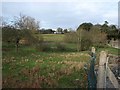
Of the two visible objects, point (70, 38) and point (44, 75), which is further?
point (70, 38)

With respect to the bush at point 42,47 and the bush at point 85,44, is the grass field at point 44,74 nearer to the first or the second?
the bush at point 42,47

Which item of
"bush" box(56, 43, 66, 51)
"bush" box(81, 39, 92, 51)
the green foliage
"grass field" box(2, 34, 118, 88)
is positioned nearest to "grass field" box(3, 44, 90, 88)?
"grass field" box(2, 34, 118, 88)

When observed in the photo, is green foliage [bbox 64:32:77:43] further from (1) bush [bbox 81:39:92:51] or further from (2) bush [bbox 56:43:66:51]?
(2) bush [bbox 56:43:66:51]

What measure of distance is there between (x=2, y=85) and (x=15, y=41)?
76.9 feet

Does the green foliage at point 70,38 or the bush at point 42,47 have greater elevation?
the green foliage at point 70,38

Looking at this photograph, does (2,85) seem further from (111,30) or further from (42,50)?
(111,30)

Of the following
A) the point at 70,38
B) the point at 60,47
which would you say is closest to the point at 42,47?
the point at 60,47

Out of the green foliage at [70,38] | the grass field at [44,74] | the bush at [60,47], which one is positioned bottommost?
the grass field at [44,74]

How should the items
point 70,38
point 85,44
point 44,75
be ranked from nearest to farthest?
point 44,75 → point 85,44 → point 70,38

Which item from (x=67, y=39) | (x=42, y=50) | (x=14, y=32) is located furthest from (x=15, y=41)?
(x=67, y=39)

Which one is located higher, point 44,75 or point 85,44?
point 85,44

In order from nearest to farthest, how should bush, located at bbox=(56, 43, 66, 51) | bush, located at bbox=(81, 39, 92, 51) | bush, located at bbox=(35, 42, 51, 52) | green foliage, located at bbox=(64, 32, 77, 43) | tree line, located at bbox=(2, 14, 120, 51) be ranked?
1. tree line, located at bbox=(2, 14, 120, 51)
2. bush, located at bbox=(35, 42, 51, 52)
3. bush, located at bbox=(56, 43, 66, 51)
4. bush, located at bbox=(81, 39, 92, 51)
5. green foliage, located at bbox=(64, 32, 77, 43)

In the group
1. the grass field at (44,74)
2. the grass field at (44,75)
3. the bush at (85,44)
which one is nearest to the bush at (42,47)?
the bush at (85,44)

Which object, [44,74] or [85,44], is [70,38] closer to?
[85,44]
